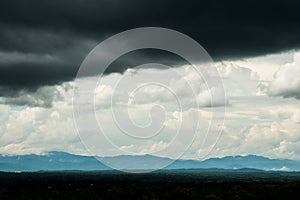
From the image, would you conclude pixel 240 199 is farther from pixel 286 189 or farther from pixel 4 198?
pixel 4 198

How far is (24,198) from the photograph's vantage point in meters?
170

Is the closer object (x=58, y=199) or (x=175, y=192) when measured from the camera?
(x=58, y=199)

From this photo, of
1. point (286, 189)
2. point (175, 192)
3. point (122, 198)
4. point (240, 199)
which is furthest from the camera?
point (175, 192)

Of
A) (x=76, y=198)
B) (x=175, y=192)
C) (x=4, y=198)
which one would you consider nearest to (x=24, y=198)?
(x=4, y=198)

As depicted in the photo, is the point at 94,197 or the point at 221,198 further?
the point at 94,197

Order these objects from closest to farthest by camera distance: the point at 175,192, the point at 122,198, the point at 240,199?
1. the point at 240,199
2. the point at 122,198
3. the point at 175,192

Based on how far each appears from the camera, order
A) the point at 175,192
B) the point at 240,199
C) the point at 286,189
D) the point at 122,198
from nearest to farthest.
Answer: the point at 240,199
the point at 286,189
the point at 122,198
the point at 175,192

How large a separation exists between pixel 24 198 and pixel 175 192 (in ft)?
182

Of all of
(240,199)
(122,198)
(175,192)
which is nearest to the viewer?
(240,199)

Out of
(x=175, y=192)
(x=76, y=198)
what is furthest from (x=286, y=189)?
(x=76, y=198)

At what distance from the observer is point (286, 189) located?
15862 cm

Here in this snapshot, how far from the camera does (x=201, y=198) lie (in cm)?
15425

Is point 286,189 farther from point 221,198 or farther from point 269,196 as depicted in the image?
point 221,198

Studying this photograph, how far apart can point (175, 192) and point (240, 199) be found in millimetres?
38639
